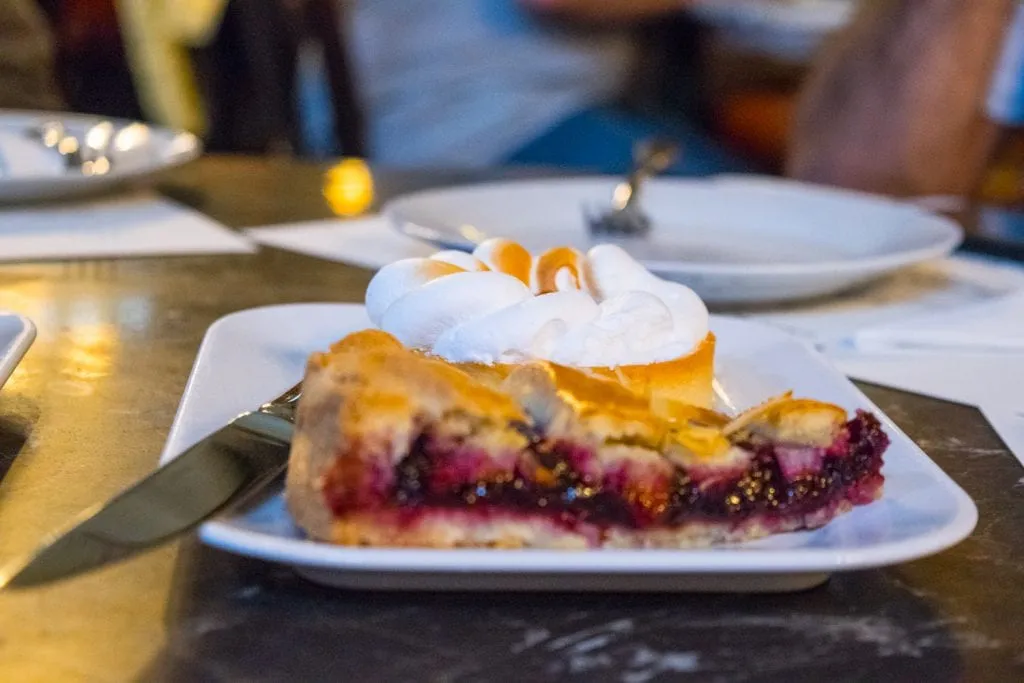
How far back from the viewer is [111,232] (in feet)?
4.08

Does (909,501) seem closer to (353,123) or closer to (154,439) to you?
(154,439)

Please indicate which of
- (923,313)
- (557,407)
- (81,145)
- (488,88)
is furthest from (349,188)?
(488,88)

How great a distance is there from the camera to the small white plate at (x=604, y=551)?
0.43m

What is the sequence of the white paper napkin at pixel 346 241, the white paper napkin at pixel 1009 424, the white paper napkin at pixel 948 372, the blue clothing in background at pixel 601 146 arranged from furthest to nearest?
the blue clothing in background at pixel 601 146, the white paper napkin at pixel 346 241, the white paper napkin at pixel 948 372, the white paper napkin at pixel 1009 424

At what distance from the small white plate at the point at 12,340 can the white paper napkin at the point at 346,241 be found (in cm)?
51

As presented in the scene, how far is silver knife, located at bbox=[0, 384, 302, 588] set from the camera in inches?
16.3

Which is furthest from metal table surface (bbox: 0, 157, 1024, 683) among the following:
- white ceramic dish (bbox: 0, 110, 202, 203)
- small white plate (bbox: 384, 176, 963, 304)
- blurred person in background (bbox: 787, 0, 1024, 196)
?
blurred person in background (bbox: 787, 0, 1024, 196)

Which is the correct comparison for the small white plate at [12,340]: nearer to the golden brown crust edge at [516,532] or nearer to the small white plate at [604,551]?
the small white plate at [604,551]

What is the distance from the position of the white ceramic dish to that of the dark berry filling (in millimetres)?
953

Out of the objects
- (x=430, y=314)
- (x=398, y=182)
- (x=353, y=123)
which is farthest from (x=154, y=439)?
(x=353, y=123)

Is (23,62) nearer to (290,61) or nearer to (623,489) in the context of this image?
(290,61)

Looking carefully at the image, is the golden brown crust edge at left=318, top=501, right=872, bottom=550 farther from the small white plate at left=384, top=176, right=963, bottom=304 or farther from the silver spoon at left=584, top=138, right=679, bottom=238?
the silver spoon at left=584, top=138, right=679, bottom=238

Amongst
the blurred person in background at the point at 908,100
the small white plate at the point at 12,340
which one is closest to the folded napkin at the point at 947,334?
the small white plate at the point at 12,340

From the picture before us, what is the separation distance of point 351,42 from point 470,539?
2.60m
